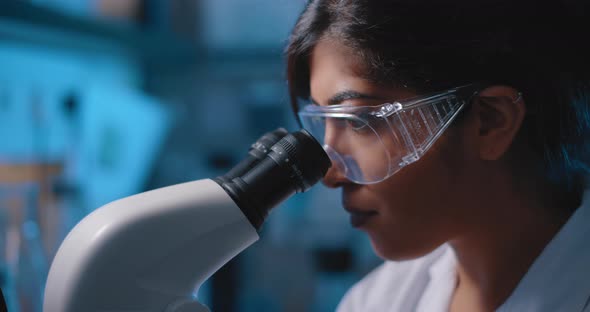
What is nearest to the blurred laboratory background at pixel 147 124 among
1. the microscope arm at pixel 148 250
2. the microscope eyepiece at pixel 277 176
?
the microscope eyepiece at pixel 277 176

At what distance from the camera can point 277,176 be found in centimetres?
68

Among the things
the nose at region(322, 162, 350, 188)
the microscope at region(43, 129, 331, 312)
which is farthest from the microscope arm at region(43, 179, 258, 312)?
the nose at region(322, 162, 350, 188)

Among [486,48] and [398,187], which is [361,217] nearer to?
[398,187]

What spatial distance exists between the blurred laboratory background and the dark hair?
1.11ft

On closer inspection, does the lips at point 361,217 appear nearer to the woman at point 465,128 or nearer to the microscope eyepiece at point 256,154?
the woman at point 465,128

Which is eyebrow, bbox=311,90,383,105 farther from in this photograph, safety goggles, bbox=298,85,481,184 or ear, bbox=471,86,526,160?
ear, bbox=471,86,526,160

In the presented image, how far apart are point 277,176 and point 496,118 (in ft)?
1.17

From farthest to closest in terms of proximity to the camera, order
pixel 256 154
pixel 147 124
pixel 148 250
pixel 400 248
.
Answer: pixel 147 124 → pixel 400 248 → pixel 256 154 → pixel 148 250

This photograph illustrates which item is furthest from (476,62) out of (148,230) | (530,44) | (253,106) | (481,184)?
(253,106)

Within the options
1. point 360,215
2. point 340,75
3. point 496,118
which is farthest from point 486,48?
point 360,215

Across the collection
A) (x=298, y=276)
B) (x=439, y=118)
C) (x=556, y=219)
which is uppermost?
(x=439, y=118)

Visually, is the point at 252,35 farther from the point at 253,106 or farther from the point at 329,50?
the point at 329,50

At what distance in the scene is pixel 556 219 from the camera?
2.76 ft

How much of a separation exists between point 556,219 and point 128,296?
70 cm
